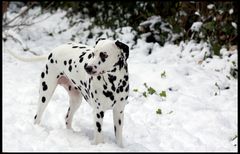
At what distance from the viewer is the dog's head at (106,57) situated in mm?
4508

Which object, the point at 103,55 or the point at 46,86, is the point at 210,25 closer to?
the point at 46,86

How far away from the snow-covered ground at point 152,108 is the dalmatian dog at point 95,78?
29 centimetres

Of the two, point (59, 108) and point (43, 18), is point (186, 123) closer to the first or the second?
point (59, 108)

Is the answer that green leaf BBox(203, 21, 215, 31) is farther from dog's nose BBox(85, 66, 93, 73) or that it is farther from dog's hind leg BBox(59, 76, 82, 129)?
dog's nose BBox(85, 66, 93, 73)

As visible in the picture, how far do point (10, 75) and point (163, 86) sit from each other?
231 cm

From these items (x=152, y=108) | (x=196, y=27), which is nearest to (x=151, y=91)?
(x=152, y=108)

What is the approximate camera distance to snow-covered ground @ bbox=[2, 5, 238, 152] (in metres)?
5.25

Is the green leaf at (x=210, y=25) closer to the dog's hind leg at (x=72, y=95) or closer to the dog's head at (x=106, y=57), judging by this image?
the dog's hind leg at (x=72, y=95)

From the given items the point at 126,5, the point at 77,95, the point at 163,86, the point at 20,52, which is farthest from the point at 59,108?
the point at 126,5

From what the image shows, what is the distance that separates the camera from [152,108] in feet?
21.7

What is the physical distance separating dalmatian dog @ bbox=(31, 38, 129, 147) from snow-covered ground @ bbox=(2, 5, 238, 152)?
0.95 feet

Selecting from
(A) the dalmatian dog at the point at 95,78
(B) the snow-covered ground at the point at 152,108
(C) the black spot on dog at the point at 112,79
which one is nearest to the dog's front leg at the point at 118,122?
(A) the dalmatian dog at the point at 95,78

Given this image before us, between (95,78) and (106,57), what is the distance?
32cm

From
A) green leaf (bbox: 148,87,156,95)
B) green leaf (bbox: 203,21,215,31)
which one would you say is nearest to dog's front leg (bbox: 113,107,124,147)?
green leaf (bbox: 148,87,156,95)
